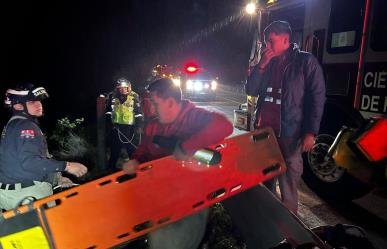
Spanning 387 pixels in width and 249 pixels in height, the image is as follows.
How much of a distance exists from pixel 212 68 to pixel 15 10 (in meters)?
44.2

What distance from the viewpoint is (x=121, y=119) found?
7.12 meters

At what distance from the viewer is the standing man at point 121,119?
7.12 metres

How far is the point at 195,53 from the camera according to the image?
2491 inches

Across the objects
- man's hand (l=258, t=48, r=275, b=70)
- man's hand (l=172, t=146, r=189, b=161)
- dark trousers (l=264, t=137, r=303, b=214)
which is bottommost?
dark trousers (l=264, t=137, r=303, b=214)

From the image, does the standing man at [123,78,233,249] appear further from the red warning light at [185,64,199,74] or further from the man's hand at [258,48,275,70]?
the red warning light at [185,64,199,74]

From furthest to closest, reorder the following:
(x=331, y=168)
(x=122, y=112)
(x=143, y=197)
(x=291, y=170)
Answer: (x=122, y=112) < (x=331, y=168) < (x=291, y=170) < (x=143, y=197)

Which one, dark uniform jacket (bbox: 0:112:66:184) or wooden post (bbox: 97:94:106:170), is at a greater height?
dark uniform jacket (bbox: 0:112:66:184)

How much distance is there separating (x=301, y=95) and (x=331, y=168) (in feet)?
5.52

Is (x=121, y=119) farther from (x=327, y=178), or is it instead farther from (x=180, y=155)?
(x=180, y=155)

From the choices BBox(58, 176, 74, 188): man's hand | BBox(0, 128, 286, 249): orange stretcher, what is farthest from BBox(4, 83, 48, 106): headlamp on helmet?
BBox(58, 176, 74, 188): man's hand

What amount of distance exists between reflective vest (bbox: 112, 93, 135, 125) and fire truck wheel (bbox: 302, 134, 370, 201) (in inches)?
132

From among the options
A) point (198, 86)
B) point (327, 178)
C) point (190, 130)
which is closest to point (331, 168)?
point (327, 178)

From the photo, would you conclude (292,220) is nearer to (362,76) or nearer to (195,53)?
(362,76)

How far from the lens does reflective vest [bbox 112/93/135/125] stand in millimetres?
7113
